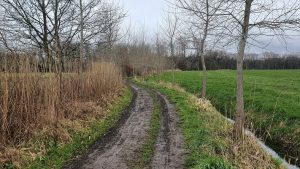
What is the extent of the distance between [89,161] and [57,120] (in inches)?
90.0

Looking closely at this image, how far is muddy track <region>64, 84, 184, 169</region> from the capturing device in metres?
7.59

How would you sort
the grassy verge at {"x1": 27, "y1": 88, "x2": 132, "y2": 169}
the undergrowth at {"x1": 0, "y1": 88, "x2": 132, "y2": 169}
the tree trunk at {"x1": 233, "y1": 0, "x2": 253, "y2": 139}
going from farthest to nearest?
1. the tree trunk at {"x1": 233, "y1": 0, "x2": 253, "y2": 139}
2. the grassy verge at {"x1": 27, "y1": 88, "x2": 132, "y2": 169}
3. the undergrowth at {"x1": 0, "y1": 88, "x2": 132, "y2": 169}

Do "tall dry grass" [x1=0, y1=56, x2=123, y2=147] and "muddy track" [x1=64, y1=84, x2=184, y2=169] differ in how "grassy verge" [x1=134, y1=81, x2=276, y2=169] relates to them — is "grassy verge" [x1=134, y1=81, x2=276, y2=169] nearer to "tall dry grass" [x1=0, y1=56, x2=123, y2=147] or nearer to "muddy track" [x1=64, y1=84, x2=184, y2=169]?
"muddy track" [x1=64, y1=84, x2=184, y2=169]

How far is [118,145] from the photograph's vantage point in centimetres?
916

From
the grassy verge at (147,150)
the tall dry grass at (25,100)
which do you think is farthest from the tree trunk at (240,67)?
the tall dry grass at (25,100)

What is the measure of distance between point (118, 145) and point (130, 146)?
320 mm

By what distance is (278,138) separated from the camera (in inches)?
497

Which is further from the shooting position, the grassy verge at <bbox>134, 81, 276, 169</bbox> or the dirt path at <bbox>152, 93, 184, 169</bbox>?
the dirt path at <bbox>152, 93, 184, 169</bbox>

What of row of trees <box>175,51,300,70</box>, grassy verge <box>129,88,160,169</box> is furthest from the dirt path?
row of trees <box>175,51,300,70</box>

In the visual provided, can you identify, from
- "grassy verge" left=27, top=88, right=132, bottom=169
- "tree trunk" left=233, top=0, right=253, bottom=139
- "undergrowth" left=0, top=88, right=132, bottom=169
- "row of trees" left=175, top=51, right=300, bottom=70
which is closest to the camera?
"undergrowth" left=0, top=88, right=132, bottom=169

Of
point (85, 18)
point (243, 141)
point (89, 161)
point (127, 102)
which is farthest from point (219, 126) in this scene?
point (85, 18)

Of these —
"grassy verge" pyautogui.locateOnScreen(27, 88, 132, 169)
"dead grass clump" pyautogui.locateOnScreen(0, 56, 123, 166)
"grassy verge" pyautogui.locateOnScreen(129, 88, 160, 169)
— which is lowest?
"grassy verge" pyautogui.locateOnScreen(129, 88, 160, 169)

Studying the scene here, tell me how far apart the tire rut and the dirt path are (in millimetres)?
557

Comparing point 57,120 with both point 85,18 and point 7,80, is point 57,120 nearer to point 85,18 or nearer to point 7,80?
point 7,80
